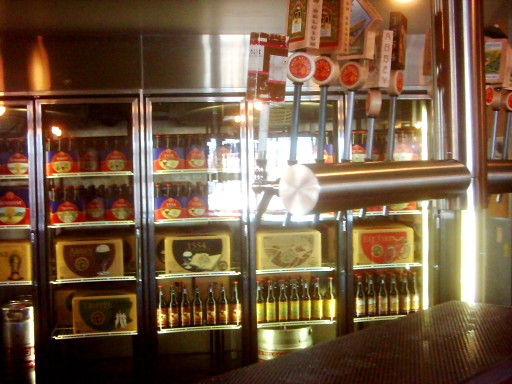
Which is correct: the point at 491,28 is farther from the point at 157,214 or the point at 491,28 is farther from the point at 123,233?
the point at 123,233

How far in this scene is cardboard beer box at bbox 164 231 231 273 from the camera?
148 inches

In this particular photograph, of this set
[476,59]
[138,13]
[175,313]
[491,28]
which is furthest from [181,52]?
[476,59]

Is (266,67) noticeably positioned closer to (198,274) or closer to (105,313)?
(198,274)

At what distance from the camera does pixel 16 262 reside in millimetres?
3742

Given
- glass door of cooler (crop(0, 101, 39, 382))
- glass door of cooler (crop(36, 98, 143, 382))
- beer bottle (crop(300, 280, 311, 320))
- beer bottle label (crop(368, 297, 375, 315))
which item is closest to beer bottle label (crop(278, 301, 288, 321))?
beer bottle (crop(300, 280, 311, 320))

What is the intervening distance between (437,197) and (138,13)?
294cm

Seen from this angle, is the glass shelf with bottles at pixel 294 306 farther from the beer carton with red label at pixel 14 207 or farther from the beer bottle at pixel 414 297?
the beer carton with red label at pixel 14 207

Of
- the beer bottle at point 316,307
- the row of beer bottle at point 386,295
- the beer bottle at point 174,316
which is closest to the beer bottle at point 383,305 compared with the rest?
the row of beer bottle at point 386,295

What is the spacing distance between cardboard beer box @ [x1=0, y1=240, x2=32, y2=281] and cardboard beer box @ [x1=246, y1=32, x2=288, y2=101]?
316cm

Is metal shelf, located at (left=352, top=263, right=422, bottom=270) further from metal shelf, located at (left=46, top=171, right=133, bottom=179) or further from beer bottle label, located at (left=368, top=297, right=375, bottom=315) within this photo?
metal shelf, located at (left=46, top=171, right=133, bottom=179)

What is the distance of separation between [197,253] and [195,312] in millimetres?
433

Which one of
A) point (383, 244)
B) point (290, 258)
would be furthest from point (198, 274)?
point (383, 244)

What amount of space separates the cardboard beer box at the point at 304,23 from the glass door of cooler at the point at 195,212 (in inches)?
105

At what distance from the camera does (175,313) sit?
382 centimetres
